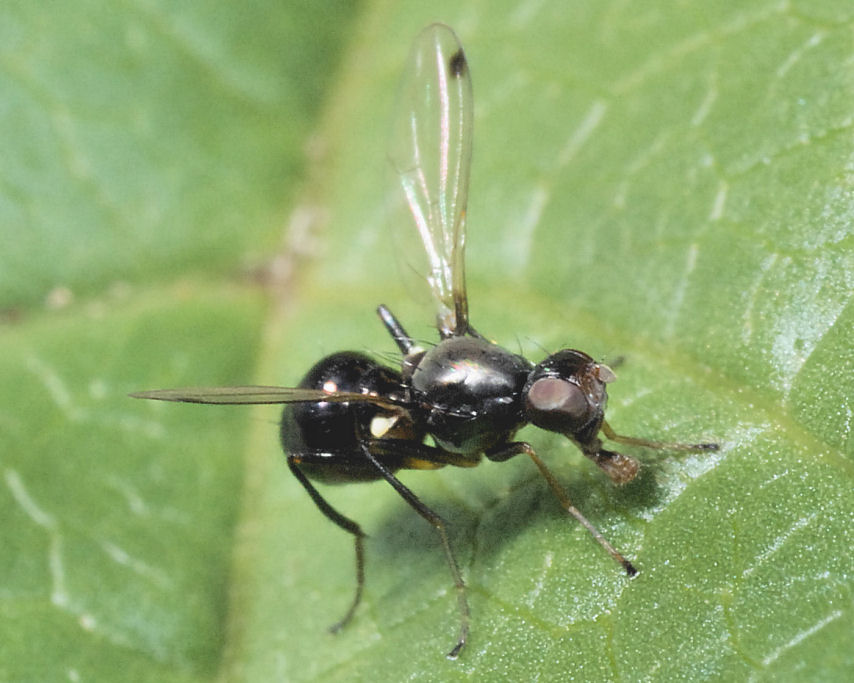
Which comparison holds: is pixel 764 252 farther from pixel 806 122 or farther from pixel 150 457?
pixel 150 457

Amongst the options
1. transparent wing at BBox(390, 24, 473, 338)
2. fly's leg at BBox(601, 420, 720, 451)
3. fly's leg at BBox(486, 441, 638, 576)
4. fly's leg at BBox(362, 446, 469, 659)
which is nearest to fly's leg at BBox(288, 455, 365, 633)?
fly's leg at BBox(362, 446, 469, 659)

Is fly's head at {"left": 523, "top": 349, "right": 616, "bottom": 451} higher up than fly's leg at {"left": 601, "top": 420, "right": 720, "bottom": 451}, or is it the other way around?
fly's head at {"left": 523, "top": 349, "right": 616, "bottom": 451}

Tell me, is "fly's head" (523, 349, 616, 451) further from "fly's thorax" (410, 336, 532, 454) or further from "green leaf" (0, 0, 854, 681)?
"green leaf" (0, 0, 854, 681)

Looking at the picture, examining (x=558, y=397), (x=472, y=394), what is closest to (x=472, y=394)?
(x=472, y=394)

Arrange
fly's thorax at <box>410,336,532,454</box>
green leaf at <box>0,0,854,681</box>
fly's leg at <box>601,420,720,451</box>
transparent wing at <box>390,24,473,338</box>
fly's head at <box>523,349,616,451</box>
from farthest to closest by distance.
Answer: transparent wing at <box>390,24,473,338</box>, fly's thorax at <box>410,336,532,454</box>, fly's head at <box>523,349,616,451</box>, fly's leg at <box>601,420,720,451</box>, green leaf at <box>0,0,854,681</box>

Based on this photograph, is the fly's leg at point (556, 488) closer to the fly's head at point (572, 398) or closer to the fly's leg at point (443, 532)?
the fly's head at point (572, 398)

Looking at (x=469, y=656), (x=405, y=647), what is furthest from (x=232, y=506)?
(x=469, y=656)

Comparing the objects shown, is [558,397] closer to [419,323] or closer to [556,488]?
[556,488]
